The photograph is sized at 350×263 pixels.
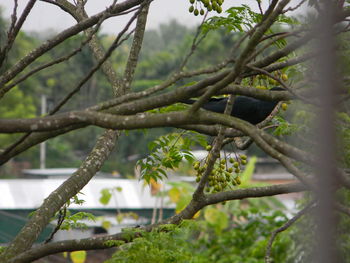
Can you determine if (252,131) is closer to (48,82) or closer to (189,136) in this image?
(189,136)

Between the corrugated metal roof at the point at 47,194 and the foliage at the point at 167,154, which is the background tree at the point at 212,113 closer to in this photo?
the foliage at the point at 167,154

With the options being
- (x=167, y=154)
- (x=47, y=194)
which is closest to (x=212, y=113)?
(x=167, y=154)

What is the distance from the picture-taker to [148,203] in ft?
52.0

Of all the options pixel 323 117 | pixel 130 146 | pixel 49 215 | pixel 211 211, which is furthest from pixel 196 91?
pixel 130 146

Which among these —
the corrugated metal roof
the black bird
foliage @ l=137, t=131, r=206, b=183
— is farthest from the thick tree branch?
the corrugated metal roof

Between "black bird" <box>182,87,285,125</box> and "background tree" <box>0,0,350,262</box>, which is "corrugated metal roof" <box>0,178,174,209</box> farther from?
"background tree" <box>0,0,350,262</box>

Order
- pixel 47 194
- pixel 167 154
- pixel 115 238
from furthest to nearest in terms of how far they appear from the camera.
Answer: pixel 47 194 < pixel 167 154 < pixel 115 238

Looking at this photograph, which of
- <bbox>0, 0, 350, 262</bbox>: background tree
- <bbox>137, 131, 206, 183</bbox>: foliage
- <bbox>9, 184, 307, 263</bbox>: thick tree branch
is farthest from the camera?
<bbox>137, 131, 206, 183</bbox>: foliage

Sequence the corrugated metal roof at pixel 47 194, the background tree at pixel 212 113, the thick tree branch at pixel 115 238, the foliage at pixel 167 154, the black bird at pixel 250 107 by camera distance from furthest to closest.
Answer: the corrugated metal roof at pixel 47 194
the black bird at pixel 250 107
the foliage at pixel 167 154
the thick tree branch at pixel 115 238
the background tree at pixel 212 113

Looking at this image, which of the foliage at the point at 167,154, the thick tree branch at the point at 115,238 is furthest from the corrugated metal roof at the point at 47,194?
the thick tree branch at the point at 115,238

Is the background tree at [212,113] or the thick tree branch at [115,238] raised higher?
the background tree at [212,113]

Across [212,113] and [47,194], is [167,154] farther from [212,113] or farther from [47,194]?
[47,194]

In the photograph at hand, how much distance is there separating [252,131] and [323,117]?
633mm

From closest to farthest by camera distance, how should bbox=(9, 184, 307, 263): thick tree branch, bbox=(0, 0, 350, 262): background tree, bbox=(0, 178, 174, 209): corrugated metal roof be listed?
1. bbox=(0, 0, 350, 262): background tree
2. bbox=(9, 184, 307, 263): thick tree branch
3. bbox=(0, 178, 174, 209): corrugated metal roof
